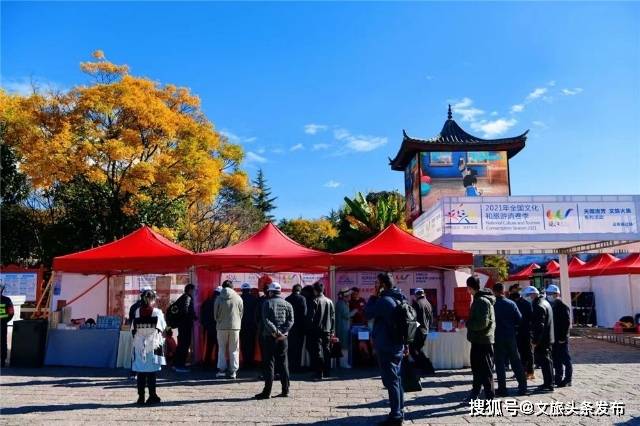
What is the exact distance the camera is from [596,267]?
66.6 ft

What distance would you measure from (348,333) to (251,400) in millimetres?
3187

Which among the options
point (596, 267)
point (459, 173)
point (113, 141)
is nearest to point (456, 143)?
point (459, 173)

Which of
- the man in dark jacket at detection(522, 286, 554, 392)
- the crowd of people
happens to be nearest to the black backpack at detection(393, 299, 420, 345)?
the crowd of people

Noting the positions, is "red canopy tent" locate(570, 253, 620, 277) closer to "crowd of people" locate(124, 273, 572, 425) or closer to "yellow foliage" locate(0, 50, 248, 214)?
"crowd of people" locate(124, 273, 572, 425)

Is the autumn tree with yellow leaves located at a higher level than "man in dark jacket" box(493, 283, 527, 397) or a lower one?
higher

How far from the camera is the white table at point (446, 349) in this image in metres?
9.19

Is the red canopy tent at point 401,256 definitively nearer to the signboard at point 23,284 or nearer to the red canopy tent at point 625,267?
the signboard at point 23,284

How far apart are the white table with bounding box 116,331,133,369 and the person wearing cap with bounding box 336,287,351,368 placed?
147 inches

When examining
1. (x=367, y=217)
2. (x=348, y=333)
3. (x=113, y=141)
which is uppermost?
(x=113, y=141)

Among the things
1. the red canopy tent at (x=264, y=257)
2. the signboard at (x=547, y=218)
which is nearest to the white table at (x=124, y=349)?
the red canopy tent at (x=264, y=257)

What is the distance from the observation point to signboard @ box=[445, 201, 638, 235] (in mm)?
12328

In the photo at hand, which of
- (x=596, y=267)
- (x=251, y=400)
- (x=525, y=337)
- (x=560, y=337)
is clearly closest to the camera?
(x=251, y=400)

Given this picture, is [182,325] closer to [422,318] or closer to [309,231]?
[422,318]

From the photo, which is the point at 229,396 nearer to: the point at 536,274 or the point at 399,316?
the point at 399,316
